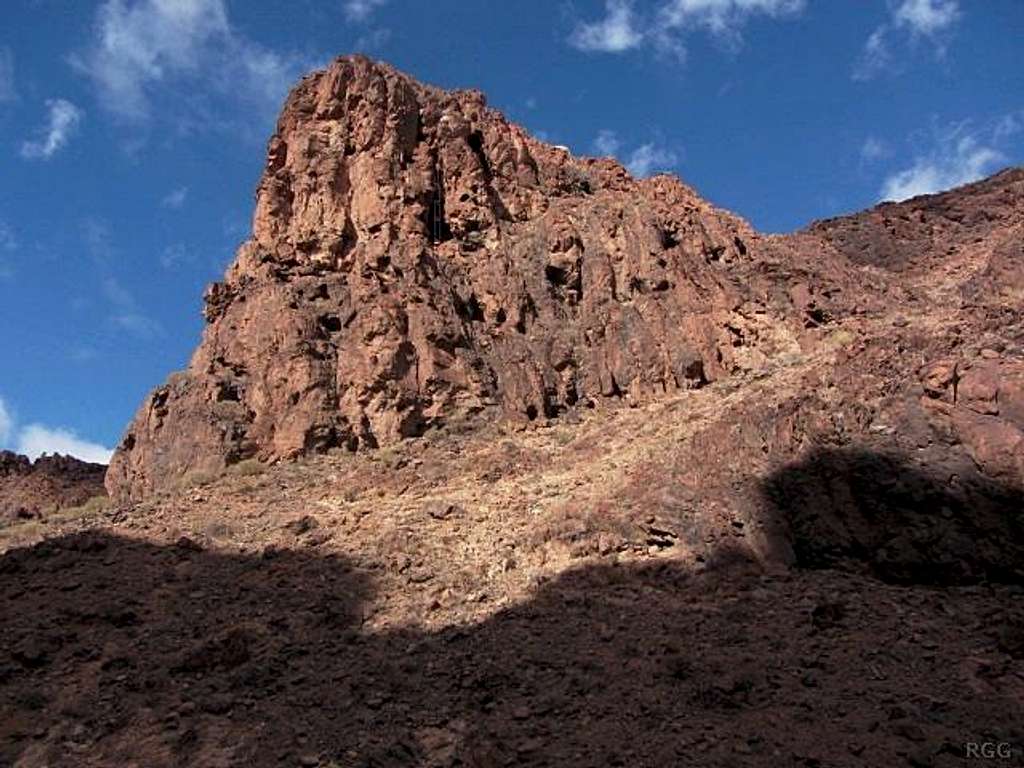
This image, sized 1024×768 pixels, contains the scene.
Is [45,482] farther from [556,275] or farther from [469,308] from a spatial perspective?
[556,275]

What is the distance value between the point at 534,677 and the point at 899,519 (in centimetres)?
703

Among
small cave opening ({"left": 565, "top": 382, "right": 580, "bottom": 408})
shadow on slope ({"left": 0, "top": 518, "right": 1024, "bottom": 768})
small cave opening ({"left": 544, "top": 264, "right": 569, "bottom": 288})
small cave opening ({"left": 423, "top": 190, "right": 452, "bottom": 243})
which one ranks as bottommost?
shadow on slope ({"left": 0, "top": 518, "right": 1024, "bottom": 768})

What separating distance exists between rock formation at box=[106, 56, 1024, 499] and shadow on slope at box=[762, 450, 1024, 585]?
40.7 feet

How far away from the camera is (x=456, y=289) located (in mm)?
33625

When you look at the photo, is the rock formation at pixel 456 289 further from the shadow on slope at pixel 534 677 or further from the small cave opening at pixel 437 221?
the shadow on slope at pixel 534 677

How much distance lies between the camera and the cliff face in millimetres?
28781

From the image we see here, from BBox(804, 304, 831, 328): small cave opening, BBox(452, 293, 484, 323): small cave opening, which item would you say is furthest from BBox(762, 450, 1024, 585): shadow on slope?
BBox(452, 293, 484, 323): small cave opening

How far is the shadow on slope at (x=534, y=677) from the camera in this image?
11211 millimetres

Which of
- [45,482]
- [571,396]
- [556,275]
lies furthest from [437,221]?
[45,482]

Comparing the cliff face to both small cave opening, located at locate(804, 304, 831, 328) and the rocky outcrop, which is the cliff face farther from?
the rocky outcrop

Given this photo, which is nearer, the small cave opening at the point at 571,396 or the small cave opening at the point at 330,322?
the small cave opening at the point at 571,396

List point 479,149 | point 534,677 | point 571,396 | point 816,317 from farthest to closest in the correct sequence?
point 479,149
point 816,317
point 571,396
point 534,677

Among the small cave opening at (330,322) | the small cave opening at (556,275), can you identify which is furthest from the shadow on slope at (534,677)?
the small cave opening at (556,275)

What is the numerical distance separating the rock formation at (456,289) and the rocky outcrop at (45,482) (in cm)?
1333
